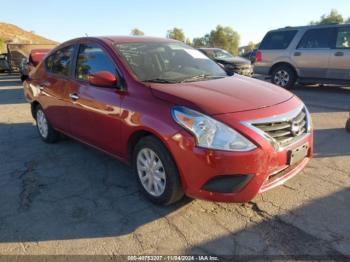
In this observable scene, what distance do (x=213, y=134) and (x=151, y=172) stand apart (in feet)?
2.85

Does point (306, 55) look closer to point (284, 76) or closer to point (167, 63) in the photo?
point (284, 76)

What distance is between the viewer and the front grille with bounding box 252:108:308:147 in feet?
9.32

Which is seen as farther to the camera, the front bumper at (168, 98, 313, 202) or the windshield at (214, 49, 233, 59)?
the windshield at (214, 49, 233, 59)

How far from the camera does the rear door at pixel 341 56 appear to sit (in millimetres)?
9039

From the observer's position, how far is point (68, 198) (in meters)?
3.60

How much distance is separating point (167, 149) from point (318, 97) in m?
7.31

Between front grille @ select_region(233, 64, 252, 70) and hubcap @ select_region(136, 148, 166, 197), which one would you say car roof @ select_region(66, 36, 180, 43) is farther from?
front grille @ select_region(233, 64, 252, 70)

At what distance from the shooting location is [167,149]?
2990mm

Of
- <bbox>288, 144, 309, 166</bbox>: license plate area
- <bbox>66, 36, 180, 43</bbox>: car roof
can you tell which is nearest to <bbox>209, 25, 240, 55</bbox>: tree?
<bbox>66, 36, 180, 43</bbox>: car roof

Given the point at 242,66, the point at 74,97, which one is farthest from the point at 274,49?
the point at 74,97

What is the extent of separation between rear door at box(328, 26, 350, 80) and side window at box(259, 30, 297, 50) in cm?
135

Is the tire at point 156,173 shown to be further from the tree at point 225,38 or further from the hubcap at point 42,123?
the tree at point 225,38

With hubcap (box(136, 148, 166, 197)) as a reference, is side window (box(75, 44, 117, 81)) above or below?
above

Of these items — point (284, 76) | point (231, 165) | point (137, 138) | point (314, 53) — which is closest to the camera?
point (231, 165)
